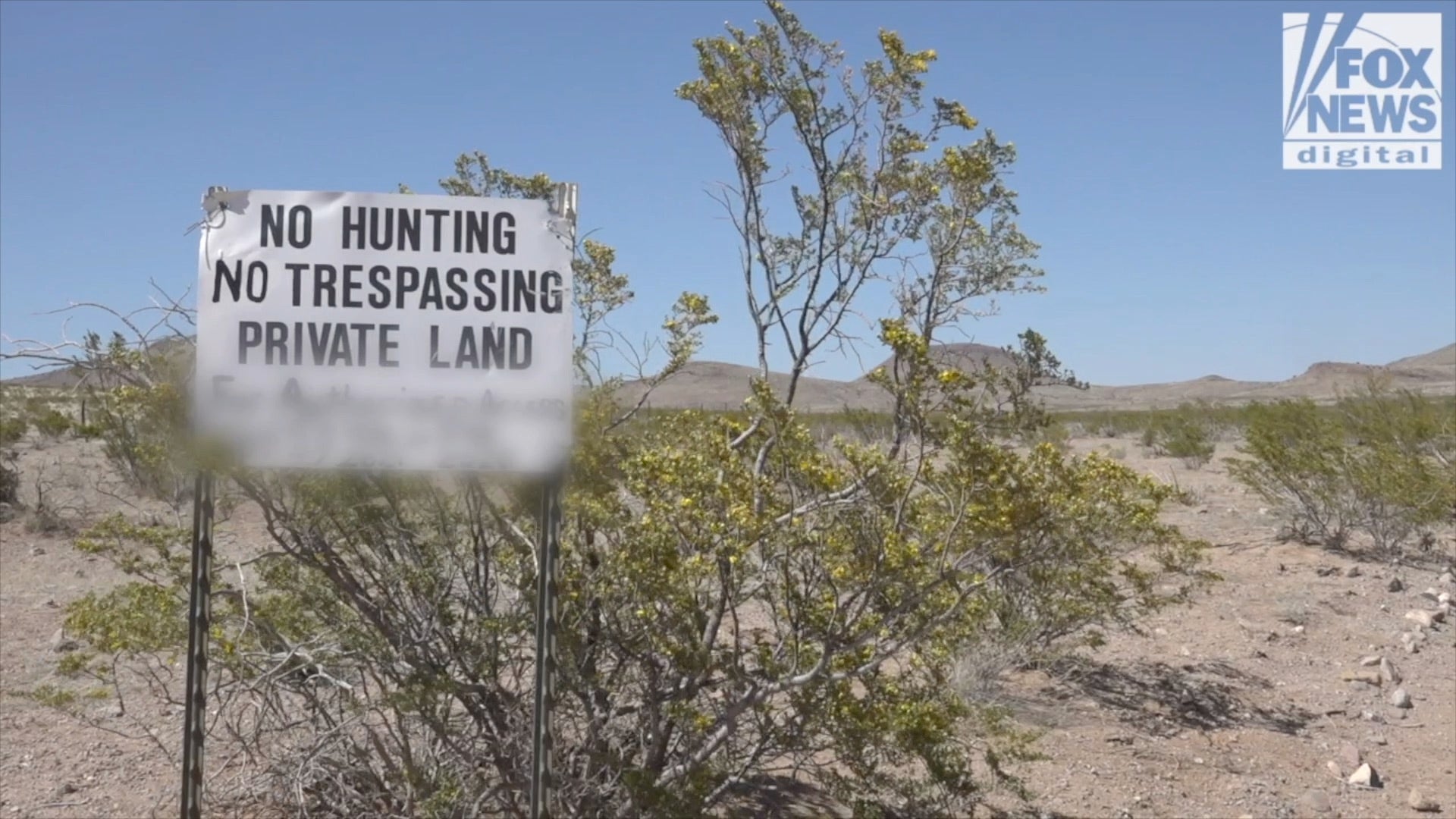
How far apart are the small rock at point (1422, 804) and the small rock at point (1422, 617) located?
431cm

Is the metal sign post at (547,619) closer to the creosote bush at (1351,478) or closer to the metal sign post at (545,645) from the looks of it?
the metal sign post at (545,645)

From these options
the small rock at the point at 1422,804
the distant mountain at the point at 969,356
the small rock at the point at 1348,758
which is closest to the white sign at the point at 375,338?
the distant mountain at the point at 969,356

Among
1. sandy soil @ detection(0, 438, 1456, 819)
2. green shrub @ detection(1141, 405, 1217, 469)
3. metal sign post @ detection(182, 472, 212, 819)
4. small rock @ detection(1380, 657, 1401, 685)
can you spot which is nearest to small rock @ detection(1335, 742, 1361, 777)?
sandy soil @ detection(0, 438, 1456, 819)

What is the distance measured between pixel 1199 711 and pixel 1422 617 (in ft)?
12.3

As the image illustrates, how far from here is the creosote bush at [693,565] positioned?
4.34m

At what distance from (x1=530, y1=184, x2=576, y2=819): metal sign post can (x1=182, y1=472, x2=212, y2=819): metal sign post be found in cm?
95

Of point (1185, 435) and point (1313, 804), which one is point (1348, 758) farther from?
point (1185, 435)

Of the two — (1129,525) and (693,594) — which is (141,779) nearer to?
(693,594)

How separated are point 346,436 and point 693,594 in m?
1.33

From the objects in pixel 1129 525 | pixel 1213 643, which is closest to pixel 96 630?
pixel 1129 525

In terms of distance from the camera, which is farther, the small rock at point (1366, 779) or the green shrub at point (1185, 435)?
the green shrub at point (1185, 435)

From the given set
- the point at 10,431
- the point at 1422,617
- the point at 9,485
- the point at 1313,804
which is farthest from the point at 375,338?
the point at 10,431

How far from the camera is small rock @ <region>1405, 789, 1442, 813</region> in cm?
677

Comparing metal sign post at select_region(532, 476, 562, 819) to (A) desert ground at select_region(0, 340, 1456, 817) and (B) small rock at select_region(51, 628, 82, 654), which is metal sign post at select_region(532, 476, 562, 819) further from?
(B) small rock at select_region(51, 628, 82, 654)
